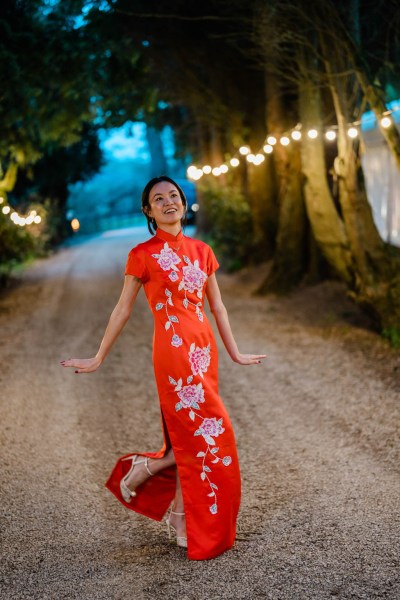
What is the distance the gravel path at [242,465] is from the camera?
3799 millimetres

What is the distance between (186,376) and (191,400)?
13cm

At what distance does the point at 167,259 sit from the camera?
4066 millimetres

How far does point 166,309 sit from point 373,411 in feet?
11.3

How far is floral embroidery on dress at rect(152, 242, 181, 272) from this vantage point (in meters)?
4.05

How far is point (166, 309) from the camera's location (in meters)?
4.03

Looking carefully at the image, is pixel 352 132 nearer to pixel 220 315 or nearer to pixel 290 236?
pixel 290 236

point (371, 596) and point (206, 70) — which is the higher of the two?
point (206, 70)

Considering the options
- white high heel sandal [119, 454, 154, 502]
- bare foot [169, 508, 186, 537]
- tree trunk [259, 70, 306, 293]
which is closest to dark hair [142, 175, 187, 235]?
white high heel sandal [119, 454, 154, 502]

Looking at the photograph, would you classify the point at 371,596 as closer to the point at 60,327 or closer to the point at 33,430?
the point at 33,430

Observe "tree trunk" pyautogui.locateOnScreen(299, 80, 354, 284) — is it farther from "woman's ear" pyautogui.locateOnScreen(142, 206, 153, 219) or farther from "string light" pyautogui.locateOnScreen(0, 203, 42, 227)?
"string light" pyautogui.locateOnScreen(0, 203, 42, 227)

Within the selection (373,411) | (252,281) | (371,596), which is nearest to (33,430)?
(373,411)

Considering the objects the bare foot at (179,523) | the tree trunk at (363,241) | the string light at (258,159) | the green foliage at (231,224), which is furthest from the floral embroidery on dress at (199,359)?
the green foliage at (231,224)

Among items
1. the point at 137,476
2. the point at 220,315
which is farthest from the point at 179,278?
the point at 137,476

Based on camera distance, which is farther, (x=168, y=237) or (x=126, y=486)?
(x=126, y=486)
